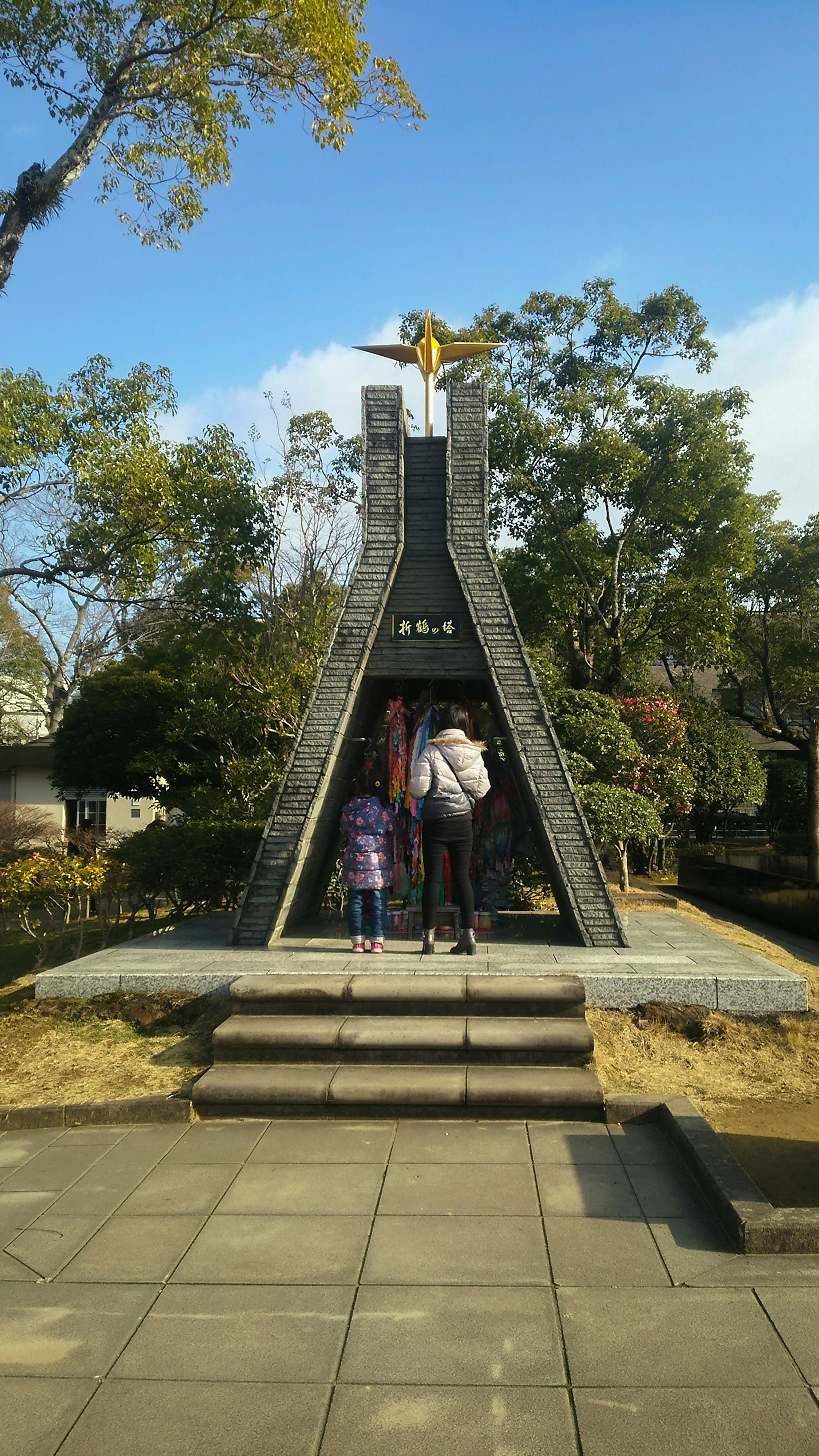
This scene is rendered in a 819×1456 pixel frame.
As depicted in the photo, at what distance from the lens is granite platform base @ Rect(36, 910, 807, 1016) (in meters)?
6.26

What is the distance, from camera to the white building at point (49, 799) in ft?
91.7

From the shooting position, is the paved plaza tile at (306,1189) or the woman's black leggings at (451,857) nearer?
the paved plaza tile at (306,1189)

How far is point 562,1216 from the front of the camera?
13.2 ft

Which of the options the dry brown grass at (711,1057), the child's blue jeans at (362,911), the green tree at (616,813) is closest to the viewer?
the dry brown grass at (711,1057)

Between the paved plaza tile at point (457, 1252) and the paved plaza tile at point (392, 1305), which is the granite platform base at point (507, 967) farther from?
the paved plaza tile at point (457, 1252)

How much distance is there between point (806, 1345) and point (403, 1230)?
159cm

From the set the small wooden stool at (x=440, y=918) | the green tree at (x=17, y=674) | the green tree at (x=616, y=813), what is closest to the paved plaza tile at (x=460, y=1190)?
the small wooden stool at (x=440, y=918)

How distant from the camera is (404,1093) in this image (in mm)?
5172

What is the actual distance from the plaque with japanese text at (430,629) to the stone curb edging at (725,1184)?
415 centimetres

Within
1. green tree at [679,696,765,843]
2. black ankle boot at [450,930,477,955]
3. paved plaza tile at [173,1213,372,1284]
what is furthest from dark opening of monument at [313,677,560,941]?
green tree at [679,696,765,843]

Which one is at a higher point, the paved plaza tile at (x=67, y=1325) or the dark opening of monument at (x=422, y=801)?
the dark opening of monument at (x=422, y=801)

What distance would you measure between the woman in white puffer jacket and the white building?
20037 mm

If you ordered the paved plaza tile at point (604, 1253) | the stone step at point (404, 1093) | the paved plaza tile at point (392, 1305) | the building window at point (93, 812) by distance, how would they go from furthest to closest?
the building window at point (93, 812)
the stone step at point (404, 1093)
the paved plaza tile at point (604, 1253)
the paved plaza tile at point (392, 1305)

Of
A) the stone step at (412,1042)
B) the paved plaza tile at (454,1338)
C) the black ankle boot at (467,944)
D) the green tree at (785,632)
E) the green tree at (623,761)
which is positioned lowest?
the paved plaza tile at (454,1338)
